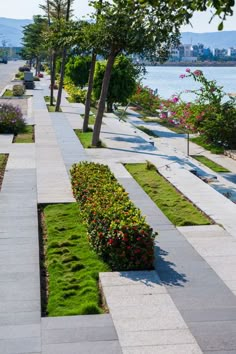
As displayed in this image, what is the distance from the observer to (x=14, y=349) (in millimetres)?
6312

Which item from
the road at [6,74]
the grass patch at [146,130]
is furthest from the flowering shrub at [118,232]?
the road at [6,74]

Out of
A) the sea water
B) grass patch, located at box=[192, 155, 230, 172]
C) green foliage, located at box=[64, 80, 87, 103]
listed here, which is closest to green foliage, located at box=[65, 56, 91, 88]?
green foliage, located at box=[64, 80, 87, 103]

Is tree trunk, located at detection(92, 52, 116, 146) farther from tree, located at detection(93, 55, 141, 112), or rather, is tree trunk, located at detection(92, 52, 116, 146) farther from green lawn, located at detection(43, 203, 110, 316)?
tree, located at detection(93, 55, 141, 112)

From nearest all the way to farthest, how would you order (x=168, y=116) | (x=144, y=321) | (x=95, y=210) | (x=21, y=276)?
(x=144, y=321) < (x=21, y=276) < (x=95, y=210) < (x=168, y=116)

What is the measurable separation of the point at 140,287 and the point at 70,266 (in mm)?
1407

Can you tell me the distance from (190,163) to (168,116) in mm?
13949

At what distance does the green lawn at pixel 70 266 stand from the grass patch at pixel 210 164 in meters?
7.21

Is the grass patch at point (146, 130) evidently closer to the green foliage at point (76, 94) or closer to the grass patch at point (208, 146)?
the grass patch at point (208, 146)

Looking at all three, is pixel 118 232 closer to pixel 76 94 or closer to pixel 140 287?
pixel 140 287

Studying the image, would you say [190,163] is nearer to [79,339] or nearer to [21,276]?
[21,276]

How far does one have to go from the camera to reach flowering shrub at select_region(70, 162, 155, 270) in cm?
854

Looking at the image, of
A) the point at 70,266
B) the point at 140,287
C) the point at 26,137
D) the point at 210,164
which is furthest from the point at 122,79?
the point at 140,287

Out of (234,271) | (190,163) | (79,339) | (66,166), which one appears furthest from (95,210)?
(190,163)

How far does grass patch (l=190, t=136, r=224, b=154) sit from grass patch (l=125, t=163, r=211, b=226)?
4.73 m
